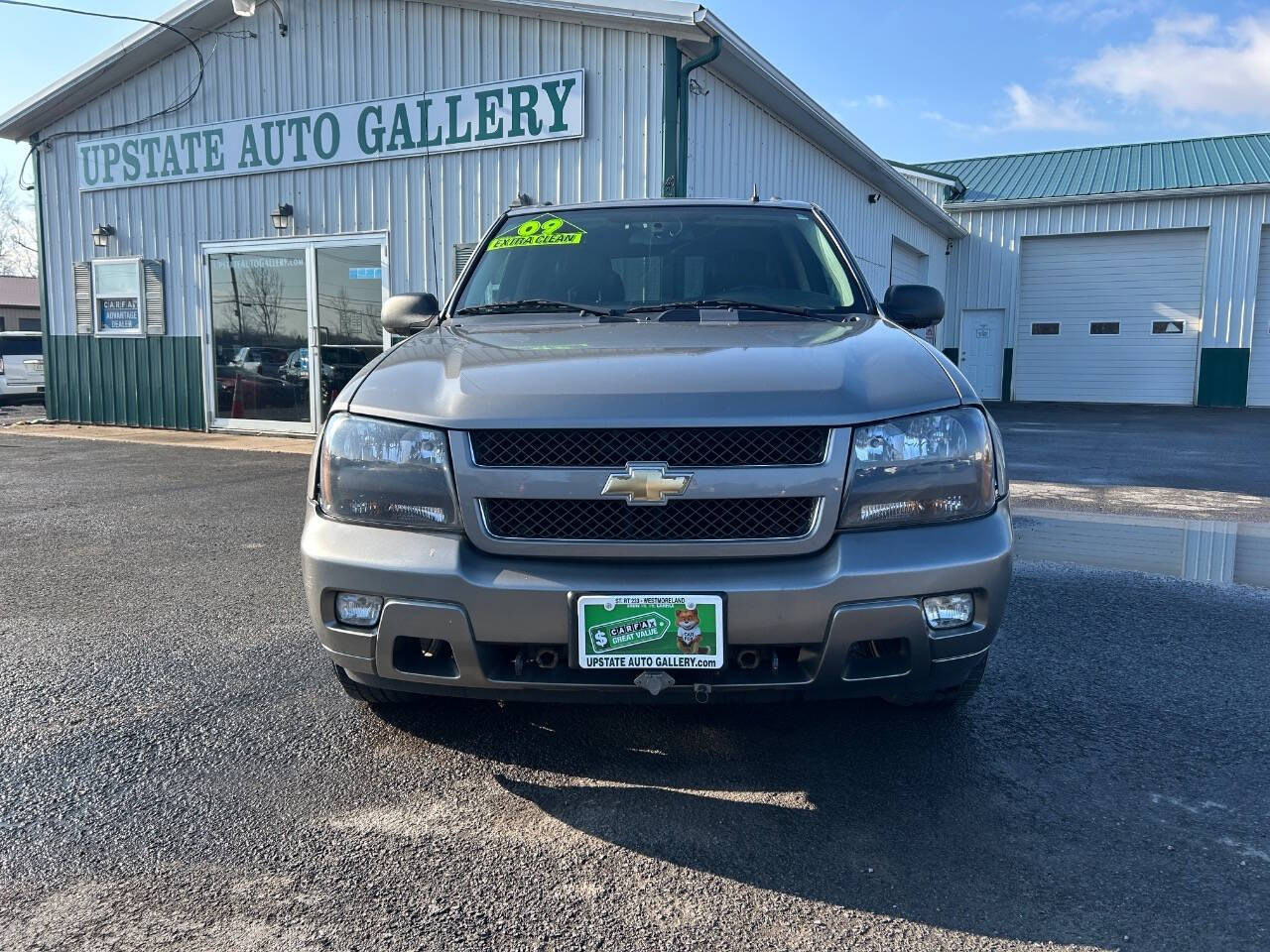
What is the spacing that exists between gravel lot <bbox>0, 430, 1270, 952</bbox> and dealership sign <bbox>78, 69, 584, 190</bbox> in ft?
24.6

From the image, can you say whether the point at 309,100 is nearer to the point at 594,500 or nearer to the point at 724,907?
the point at 594,500

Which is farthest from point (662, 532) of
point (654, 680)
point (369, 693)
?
point (369, 693)

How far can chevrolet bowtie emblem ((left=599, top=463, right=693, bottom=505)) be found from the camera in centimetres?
230

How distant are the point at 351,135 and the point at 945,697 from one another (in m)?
10.4

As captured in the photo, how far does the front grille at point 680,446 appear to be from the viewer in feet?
7.67

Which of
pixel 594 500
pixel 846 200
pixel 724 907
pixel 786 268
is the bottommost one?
pixel 724 907

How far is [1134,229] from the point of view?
20641mm

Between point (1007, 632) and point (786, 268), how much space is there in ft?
5.75

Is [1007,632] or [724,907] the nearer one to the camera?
[724,907]

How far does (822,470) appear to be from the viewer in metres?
2.32

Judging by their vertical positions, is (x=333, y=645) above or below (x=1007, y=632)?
above

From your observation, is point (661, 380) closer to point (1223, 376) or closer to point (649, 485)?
point (649, 485)

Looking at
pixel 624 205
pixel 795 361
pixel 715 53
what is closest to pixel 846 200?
pixel 715 53

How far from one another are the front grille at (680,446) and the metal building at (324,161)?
746 centimetres
